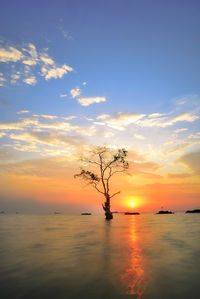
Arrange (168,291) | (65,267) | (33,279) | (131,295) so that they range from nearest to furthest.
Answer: (131,295) < (168,291) < (33,279) < (65,267)

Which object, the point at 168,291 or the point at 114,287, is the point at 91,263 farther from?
the point at 168,291

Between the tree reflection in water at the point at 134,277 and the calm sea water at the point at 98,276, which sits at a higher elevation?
the tree reflection in water at the point at 134,277

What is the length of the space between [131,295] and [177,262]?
3.83 m

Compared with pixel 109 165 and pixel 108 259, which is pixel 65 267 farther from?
pixel 109 165

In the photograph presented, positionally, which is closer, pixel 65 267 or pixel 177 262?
pixel 65 267

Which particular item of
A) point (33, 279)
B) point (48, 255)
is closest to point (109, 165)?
point (48, 255)

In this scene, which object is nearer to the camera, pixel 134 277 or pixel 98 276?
pixel 134 277

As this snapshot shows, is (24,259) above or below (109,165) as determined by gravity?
below

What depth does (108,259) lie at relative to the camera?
24.4 feet

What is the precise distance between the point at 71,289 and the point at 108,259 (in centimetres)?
331

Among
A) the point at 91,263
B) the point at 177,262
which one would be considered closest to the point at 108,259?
the point at 91,263

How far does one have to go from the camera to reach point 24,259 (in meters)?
7.44

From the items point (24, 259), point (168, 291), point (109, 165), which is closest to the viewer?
point (168, 291)

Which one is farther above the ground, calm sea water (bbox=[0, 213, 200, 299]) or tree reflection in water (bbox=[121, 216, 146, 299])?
tree reflection in water (bbox=[121, 216, 146, 299])
